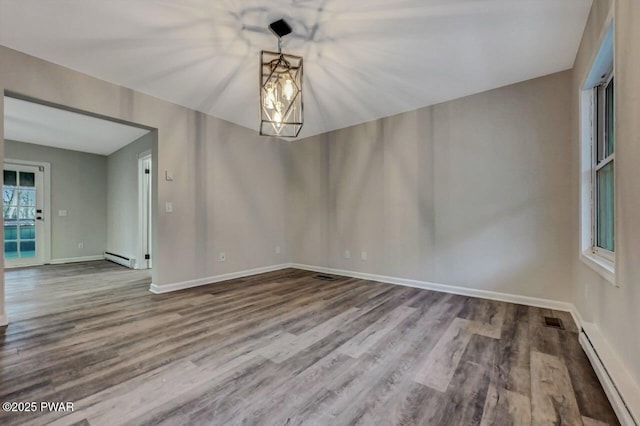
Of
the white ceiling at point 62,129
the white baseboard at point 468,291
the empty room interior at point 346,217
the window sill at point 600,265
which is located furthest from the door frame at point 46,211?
the window sill at point 600,265

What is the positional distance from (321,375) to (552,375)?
1.40 meters

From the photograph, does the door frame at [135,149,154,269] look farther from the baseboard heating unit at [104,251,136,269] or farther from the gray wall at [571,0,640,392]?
the gray wall at [571,0,640,392]

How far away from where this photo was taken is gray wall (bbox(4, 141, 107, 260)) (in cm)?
549

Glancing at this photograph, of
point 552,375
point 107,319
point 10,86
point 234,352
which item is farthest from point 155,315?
point 552,375

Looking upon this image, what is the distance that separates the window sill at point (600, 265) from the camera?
1625 millimetres

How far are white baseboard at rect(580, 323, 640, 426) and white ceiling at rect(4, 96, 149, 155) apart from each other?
16.8 feet

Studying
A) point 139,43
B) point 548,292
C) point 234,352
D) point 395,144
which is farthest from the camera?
point 395,144

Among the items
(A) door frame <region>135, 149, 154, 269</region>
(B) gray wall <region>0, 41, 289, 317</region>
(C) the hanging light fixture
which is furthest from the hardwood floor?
(A) door frame <region>135, 149, 154, 269</region>

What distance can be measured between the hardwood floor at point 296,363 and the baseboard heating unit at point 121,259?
201 cm

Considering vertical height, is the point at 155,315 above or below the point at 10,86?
below

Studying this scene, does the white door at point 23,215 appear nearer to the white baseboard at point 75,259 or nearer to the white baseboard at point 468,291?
the white baseboard at point 75,259

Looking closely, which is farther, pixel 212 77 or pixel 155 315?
pixel 212 77

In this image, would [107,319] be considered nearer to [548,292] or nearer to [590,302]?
[590,302]

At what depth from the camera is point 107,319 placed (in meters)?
2.50
